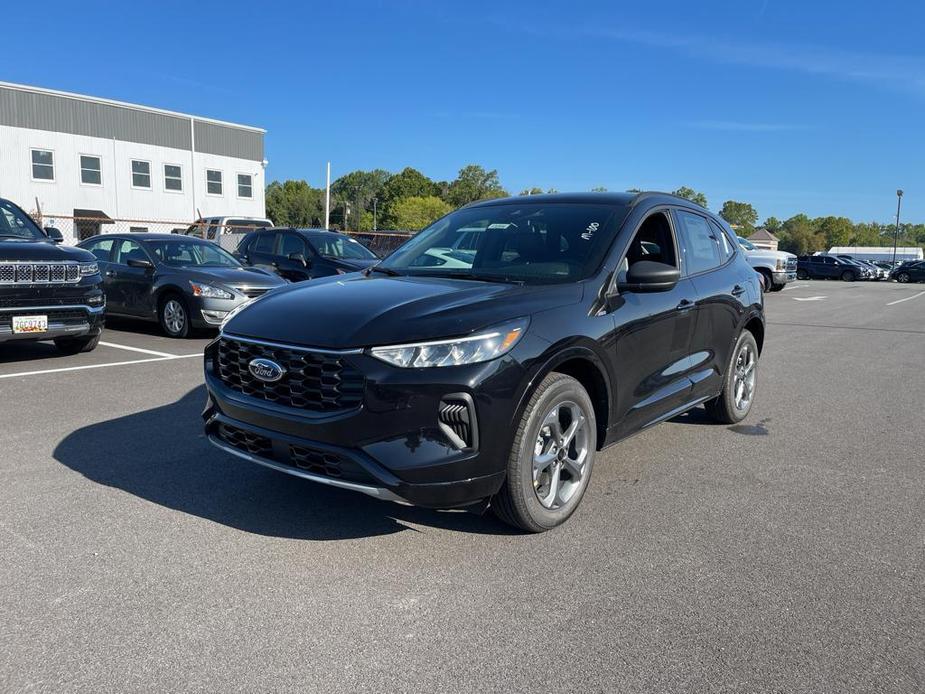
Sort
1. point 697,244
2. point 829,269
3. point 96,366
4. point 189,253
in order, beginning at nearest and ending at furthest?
point 697,244 → point 96,366 → point 189,253 → point 829,269

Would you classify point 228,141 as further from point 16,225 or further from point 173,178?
point 16,225

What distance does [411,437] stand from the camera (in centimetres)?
318

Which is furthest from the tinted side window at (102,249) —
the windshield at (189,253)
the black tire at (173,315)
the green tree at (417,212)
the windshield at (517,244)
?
the green tree at (417,212)

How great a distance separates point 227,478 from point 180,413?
1786 mm

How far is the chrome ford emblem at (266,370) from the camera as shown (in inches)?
135

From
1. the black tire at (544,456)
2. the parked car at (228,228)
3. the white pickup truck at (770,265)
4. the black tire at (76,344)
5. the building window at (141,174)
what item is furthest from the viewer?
the building window at (141,174)

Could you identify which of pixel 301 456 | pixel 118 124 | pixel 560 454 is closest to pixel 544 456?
pixel 560 454

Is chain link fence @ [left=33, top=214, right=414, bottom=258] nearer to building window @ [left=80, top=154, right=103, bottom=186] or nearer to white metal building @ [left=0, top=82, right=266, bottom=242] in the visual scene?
white metal building @ [left=0, top=82, right=266, bottom=242]

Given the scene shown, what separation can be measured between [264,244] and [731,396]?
1062cm

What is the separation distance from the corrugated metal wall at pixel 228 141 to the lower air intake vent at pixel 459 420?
130 feet

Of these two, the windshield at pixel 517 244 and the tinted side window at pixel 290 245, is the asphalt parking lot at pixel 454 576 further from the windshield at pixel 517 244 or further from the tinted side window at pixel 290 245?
the tinted side window at pixel 290 245

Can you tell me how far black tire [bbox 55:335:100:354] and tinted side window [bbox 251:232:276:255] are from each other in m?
5.53

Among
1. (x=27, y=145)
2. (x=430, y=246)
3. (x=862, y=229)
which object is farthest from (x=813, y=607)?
(x=862, y=229)

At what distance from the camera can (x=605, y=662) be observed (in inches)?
103
